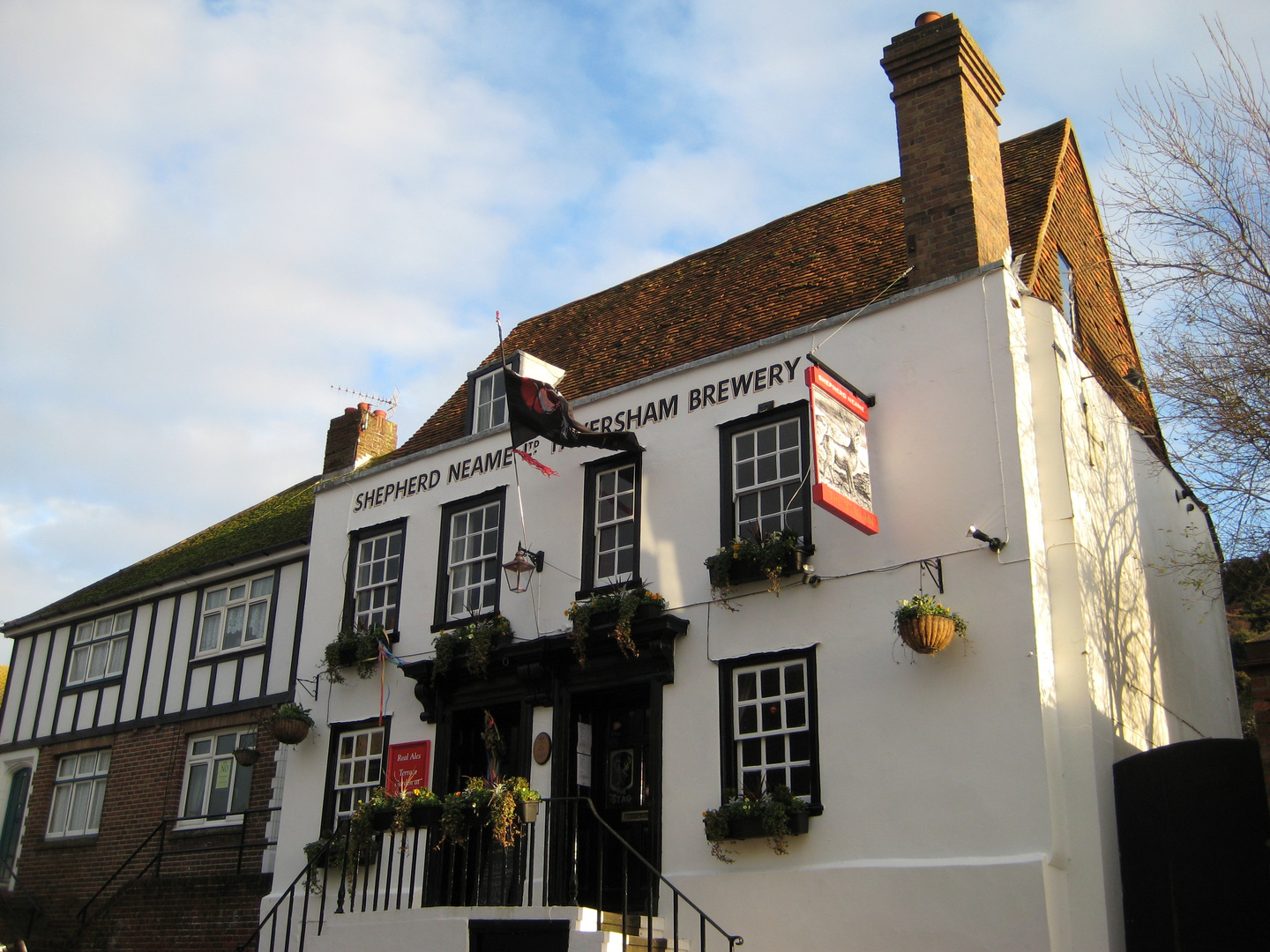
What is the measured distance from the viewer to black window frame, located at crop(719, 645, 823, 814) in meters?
9.93

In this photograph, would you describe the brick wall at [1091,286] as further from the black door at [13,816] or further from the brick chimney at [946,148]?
the black door at [13,816]

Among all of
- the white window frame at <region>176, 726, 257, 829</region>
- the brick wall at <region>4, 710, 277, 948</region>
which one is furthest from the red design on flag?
the white window frame at <region>176, 726, 257, 829</region>

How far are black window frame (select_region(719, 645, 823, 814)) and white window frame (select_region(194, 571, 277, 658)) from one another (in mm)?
8229

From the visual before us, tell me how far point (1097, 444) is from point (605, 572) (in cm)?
502

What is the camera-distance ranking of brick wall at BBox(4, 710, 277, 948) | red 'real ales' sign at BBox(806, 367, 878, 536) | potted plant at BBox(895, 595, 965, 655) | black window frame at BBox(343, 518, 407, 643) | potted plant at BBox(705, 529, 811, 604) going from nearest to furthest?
potted plant at BBox(895, 595, 965, 655) < red 'real ales' sign at BBox(806, 367, 878, 536) < potted plant at BBox(705, 529, 811, 604) < black window frame at BBox(343, 518, 407, 643) < brick wall at BBox(4, 710, 277, 948)

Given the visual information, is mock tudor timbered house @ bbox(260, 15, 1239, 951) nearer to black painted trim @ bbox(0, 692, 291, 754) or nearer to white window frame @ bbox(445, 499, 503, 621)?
white window frame @ bbox(445, 499, 503, 621)

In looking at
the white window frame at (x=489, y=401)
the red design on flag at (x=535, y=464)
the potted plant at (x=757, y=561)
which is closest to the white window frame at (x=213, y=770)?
the white window frame at (x=489, y=401)

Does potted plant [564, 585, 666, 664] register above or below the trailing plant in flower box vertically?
above

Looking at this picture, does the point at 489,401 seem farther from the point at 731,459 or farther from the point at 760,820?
the point at 760,820

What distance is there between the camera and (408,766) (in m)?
12.9

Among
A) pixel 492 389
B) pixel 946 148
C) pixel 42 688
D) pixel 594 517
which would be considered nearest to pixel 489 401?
pixel 492 389

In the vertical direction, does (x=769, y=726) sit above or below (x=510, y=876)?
above

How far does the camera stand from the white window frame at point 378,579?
14188 mm

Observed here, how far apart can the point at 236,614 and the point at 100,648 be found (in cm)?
364
